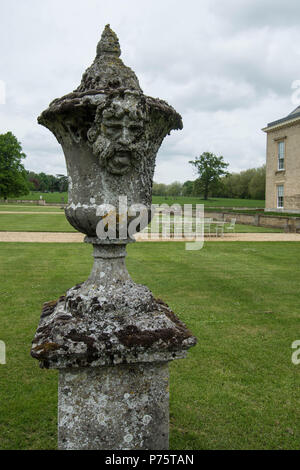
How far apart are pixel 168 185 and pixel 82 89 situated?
11066 centimetres

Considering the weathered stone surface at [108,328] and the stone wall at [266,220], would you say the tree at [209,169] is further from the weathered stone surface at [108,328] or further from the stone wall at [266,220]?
the weathered stone surface at [108,328]

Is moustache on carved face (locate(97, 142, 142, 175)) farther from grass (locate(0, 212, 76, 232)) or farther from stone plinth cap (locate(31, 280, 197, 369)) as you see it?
grass (locate(0, 212, 76, 232))

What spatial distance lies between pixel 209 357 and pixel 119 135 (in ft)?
11.1

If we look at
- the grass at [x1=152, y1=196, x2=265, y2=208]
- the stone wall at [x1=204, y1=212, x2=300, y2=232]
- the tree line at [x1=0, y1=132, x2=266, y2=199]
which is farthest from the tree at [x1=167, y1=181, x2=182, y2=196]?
the stone wall at [x1=204, y1=212, x2=300, y2=232]

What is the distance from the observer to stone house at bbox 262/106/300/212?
1216 inches

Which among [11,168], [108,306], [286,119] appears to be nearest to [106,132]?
[108,306]

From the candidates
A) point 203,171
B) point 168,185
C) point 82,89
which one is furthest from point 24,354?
point 168,185

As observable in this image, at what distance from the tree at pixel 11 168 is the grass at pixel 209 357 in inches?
1717

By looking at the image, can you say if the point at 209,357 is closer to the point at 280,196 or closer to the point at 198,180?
the point at 280,196

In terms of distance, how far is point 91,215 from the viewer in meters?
2.48

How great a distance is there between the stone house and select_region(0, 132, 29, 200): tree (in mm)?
33942

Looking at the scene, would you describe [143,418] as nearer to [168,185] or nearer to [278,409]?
[278,409]

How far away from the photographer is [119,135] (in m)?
2.32

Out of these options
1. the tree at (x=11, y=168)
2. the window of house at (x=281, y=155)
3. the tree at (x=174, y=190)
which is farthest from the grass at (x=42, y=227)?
the tree at (x=174, y=190)
